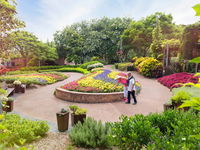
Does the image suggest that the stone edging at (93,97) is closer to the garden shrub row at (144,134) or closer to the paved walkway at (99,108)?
the paved walkway at (99,108)

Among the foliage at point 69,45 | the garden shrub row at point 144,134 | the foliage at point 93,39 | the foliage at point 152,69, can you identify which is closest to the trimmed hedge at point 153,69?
the foliage at point 152,69

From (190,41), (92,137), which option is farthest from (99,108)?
(190,41)

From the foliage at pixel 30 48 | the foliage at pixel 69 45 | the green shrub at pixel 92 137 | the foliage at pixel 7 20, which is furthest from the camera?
the foliage at pixel 69 45

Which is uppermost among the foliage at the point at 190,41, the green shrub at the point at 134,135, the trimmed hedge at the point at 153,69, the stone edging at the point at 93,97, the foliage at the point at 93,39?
the foliage at the point at 93,39

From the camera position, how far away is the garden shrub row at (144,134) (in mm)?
1968

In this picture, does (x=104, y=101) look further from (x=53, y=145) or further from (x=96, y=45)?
(x=96, y=45)

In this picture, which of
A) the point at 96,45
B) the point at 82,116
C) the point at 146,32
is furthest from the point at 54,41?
the point at 82,116

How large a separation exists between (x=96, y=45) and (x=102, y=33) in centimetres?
301

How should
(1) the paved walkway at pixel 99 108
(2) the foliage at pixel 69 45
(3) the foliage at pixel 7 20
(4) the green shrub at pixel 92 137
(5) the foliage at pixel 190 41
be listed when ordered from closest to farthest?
(4) the green shrub at pixel 92 137
(1) the paved walkway at pixel 99 108
(3) the foliage at pixel 7 20
(5) the foliage at pixel 190 41
(2) the foliage at pixel 69 45

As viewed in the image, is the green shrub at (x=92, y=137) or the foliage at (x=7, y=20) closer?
the green shrub at (x=92, y=137)

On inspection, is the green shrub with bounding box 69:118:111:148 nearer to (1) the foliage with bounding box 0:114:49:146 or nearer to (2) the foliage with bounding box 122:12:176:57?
(1) the foliage with bounding box 0:114:49:146

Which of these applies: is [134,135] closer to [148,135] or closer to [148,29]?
[148,135]

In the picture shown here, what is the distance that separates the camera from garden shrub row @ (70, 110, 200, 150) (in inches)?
77.5

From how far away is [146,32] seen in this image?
20.7 metres
